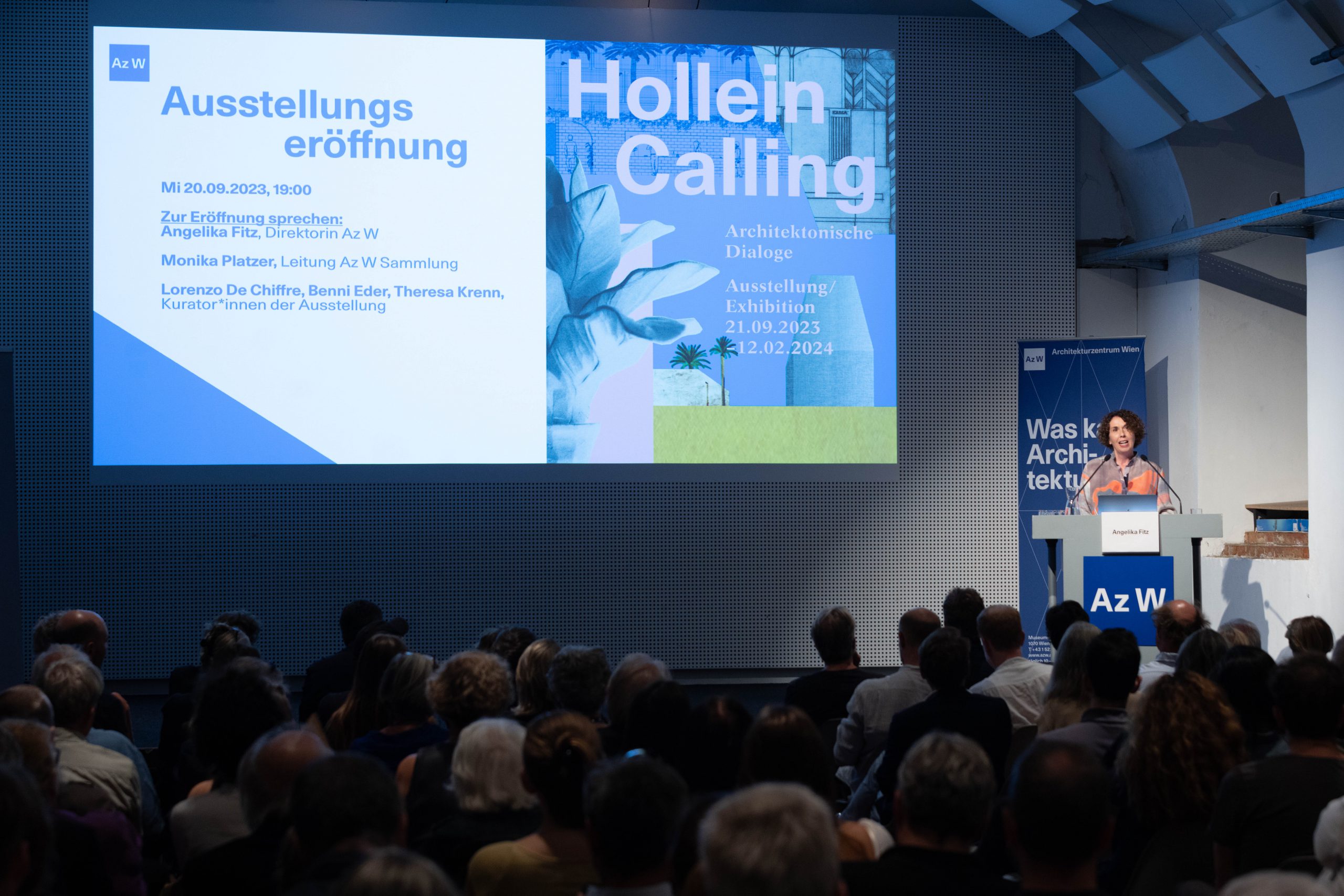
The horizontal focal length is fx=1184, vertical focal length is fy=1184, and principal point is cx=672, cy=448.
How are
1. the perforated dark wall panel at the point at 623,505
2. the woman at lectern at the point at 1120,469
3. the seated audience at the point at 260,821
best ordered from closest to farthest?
the seated audience at the point at 260,821
the woman at lectern at the point at 1120,469
the perforated dark wall panel at the point at 623,505

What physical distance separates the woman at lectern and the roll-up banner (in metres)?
1.35

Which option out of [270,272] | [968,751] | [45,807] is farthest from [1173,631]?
[270,272]

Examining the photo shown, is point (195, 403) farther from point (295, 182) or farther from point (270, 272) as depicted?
point (295, 182)

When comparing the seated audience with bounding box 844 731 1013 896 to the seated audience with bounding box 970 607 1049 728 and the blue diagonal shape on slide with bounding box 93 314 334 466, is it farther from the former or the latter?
the blue diagonal shape on slide with bounding box 93 314 334 466

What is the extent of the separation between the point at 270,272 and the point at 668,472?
279 cm

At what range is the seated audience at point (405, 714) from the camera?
120 inches

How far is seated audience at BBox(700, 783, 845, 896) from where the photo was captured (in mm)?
1418

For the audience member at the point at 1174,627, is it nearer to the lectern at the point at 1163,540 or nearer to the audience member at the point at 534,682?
the lectern at the point at 1163,540

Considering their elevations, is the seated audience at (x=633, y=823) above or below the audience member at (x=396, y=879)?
below

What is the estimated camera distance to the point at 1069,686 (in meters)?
3.26

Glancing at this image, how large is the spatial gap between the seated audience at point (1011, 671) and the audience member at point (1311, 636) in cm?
83

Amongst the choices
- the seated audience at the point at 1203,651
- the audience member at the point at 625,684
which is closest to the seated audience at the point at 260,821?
the audience member at the point at 625,684

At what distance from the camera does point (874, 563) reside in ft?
26.4

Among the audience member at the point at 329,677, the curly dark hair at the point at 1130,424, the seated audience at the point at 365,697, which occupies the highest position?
the curly dark hair at the point at 1130,424
